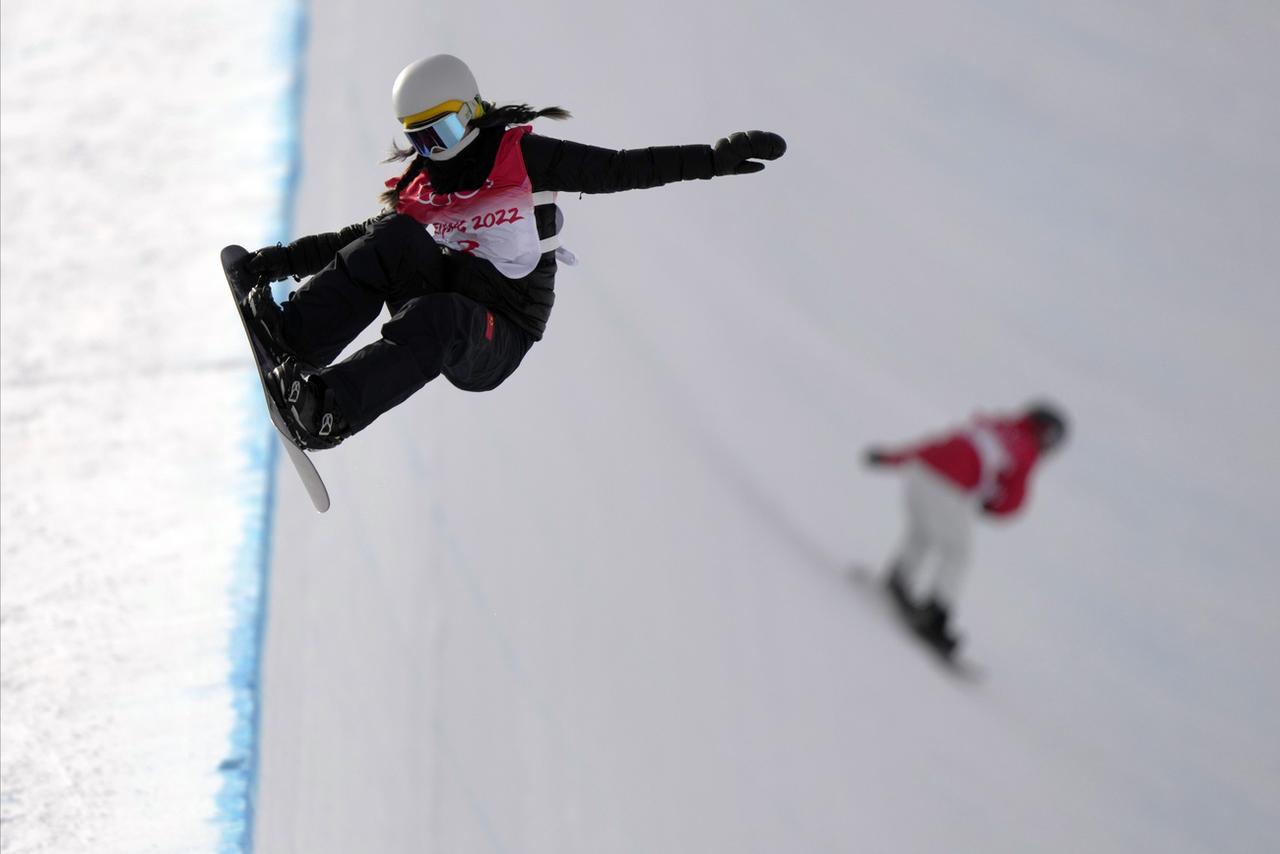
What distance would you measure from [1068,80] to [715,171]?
8320 millimetres

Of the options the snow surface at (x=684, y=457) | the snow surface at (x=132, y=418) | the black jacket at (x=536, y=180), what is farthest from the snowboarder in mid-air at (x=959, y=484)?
the black jacket at (x=536, y=180)

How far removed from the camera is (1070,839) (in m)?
5.75

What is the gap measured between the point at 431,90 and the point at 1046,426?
16.1 feet

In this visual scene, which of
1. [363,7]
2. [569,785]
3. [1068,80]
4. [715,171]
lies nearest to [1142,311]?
[1068,80]

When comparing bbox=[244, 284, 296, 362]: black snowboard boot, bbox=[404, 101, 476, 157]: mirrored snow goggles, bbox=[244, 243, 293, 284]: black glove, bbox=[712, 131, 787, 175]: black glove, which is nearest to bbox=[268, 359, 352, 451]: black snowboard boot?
bbox=[244, 284, 296, 362]: black snowboard boot

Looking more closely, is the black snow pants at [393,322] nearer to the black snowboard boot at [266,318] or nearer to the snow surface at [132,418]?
the black snowboard boot at [266,318]

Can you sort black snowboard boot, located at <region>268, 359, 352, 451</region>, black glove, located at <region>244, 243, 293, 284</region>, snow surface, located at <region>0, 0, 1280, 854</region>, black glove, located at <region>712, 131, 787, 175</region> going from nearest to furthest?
black snowboard boot, located at <region>268, 359, 352, 451</region> → black glove, located at <region>712, 131, 787, 175</region> → black glove, located at <region>244, 243, 293, 284</region> → snow surface, located at <region>0, 0, 1280, 854</region>

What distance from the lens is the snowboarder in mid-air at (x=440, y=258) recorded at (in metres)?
2.35

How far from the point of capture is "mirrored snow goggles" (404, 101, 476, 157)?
2379mm

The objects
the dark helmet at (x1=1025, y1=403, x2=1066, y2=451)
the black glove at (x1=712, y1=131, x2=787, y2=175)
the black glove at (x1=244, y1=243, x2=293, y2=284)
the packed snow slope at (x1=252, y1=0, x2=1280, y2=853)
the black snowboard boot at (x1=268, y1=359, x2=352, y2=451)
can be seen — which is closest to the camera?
the black snowboard boot at (x1=268, y1=359, x2=352, y2=451)

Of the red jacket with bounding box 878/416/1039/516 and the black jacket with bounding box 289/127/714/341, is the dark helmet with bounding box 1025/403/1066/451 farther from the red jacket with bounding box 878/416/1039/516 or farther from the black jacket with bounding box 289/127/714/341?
the black jacket with bounding box 289/127/714/341

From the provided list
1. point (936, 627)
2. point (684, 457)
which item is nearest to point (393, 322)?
point (684, 457)

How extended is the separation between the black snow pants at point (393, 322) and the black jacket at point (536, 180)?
0.15 ft

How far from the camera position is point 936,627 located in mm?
6461
